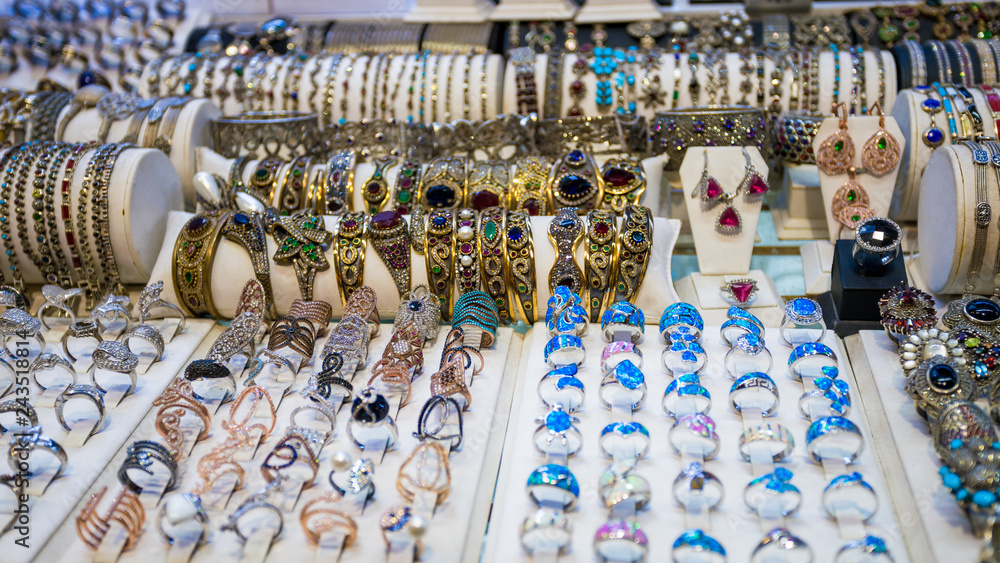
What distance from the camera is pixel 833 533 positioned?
5.30ft

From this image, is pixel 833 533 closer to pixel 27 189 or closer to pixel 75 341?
pixel 75 341

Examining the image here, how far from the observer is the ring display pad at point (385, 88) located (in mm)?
3352

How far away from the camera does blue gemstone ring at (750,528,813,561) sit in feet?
5.03

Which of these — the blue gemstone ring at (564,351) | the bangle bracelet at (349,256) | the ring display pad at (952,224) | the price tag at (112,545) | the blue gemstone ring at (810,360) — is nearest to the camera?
the price tag at (112,545)

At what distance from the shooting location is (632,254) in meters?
2.32

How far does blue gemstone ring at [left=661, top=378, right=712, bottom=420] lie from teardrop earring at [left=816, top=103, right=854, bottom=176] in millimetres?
1178

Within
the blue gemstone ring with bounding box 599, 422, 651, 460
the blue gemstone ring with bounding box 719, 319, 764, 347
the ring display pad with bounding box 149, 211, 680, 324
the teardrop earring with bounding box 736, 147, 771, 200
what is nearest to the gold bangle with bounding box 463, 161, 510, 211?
the ring display pad with bounding box 149, 211, 680, 324

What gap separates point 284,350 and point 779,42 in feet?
8.20

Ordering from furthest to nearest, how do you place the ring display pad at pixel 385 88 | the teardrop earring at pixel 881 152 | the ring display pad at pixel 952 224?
the ring display pad at pixel 385 88 < the teardrop earring at pixel 881 152 < the ring display pad at pixel 952 224

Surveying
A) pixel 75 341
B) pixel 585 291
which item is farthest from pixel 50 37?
pixel 585 291

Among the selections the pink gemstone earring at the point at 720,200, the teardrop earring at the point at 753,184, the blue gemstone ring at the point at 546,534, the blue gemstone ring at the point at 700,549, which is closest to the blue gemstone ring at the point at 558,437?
the blue gemstone ring at the point at 546,534

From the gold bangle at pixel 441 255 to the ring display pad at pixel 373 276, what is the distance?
0.12 feet

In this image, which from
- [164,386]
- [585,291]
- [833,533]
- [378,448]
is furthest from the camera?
[585,291]

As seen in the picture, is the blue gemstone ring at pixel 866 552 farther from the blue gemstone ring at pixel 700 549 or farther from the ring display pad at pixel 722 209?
the ring display pad at pixel 722 209
